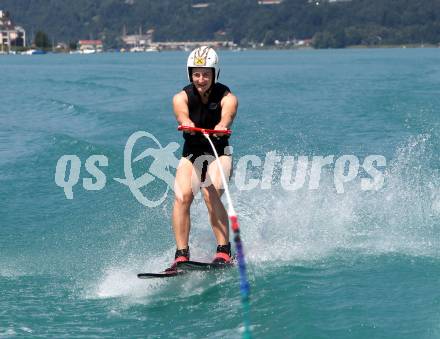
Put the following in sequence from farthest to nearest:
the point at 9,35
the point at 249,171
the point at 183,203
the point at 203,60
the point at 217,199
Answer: the point at 9,35 < the point at 249,171 < the point at 217,199 < the point at 183,203 < the point at 203,60

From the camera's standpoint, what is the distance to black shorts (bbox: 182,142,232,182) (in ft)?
27.9

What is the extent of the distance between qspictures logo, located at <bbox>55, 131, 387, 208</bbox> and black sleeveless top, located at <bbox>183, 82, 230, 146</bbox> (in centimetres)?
368

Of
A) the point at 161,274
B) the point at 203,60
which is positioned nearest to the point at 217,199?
the point at 161,274

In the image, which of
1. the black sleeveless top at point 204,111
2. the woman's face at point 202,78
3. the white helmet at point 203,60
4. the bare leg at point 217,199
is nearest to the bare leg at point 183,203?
the bare leg at point 217,199

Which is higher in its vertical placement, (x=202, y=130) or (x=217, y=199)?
(x=202, y=130)

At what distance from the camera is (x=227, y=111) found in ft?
27.3

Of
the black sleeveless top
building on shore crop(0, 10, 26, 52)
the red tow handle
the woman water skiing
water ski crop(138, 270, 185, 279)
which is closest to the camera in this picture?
water ski crop(138, 270, 185, 279)

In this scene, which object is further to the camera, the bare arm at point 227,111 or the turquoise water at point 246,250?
the bare arm at point 227,111

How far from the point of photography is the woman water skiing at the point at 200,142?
833 centimetres

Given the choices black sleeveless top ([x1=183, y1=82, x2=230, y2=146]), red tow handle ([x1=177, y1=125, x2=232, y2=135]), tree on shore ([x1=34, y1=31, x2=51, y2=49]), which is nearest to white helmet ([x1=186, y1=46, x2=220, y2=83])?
black sleeveless top ([x1=183, y1=82, x2=230, y2=146])

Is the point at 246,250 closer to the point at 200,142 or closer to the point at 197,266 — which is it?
the point at 197,266

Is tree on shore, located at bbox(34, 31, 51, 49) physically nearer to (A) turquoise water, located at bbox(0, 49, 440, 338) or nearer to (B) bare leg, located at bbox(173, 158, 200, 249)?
(A) turquoise water, located at bbox(0, 49, 440, 338)

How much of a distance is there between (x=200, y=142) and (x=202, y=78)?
2.01ft

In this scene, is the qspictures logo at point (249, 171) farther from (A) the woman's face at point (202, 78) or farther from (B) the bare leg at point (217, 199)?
(A) the woman's face at point (202, 78)
